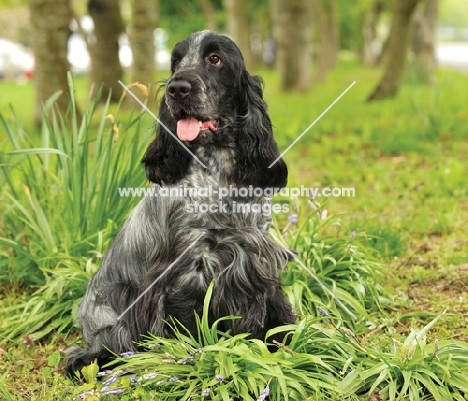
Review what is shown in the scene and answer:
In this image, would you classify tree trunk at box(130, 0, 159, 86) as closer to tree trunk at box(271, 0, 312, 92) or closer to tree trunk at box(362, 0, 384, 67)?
tree trunk at box(271, 0, 312, 92)

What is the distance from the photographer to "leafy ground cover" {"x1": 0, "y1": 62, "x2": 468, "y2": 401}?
3250 mm

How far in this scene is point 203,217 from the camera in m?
3.43

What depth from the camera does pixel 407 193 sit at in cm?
691

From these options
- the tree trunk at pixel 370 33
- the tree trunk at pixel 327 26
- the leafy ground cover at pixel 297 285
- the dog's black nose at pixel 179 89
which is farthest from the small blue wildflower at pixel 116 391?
the tree trunk at pixel 370 33

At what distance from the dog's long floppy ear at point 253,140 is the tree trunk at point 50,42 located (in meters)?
6.78

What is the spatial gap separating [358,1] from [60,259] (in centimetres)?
3188

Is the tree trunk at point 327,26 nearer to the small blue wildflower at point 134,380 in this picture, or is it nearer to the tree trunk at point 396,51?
the tree trunk at point 396,51

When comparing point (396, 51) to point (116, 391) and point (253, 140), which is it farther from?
point (116, 391)

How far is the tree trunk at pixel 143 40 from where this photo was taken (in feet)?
39.6

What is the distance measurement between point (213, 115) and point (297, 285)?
4.61 feet

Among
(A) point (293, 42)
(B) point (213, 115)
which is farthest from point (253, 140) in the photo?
(A) point (293, 42)

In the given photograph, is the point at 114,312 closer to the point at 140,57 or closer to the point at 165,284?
the point at 165,284

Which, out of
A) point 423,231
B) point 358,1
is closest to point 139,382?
point 423,231

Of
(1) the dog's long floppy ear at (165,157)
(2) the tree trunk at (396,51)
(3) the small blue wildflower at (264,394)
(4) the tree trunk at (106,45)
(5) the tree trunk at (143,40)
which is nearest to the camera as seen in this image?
(3) the small blue wildflower at (264,394)
